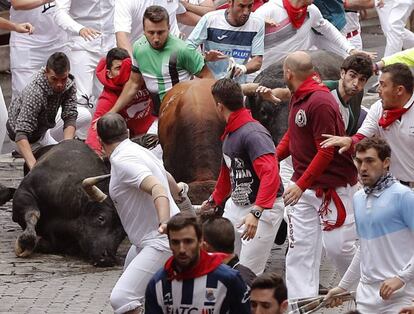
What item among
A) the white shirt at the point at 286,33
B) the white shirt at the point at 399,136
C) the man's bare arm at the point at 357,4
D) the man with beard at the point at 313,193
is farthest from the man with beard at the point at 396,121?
the man's bare arm at the point at 357,4

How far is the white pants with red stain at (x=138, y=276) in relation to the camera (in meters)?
10.7

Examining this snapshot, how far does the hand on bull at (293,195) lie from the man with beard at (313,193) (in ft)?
0.55

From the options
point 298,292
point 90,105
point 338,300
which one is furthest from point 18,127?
point 338,300

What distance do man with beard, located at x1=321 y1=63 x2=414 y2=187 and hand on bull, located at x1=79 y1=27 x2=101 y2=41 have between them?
517 centimetres

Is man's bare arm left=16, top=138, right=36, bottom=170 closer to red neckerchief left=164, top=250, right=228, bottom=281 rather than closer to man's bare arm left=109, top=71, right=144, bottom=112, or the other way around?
man's bare arm left=109, top=71, right=144, bottom=112

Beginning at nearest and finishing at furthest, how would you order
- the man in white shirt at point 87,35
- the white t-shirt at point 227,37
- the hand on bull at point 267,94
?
the hand on bull at point 267,94, the white t-shirt at point 227,37, the man in white shirt at point 87,35

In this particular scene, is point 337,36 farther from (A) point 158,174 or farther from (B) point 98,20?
(A) point 158,174

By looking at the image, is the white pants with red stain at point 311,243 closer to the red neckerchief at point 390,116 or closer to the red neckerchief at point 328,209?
the red neckerchief at point 328,209

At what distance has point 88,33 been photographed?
16.5 metres

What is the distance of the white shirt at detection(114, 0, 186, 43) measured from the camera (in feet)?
54.2

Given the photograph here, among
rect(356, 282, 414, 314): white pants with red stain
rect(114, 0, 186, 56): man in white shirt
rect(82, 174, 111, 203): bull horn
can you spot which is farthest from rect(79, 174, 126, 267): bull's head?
rect(356, 282, 414, 314): white pants with red stain

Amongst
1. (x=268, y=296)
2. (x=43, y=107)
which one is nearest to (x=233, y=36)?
(x=43, y=107)

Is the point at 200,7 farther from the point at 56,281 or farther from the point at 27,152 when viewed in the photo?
the point at 56,281

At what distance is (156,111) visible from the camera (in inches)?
596
